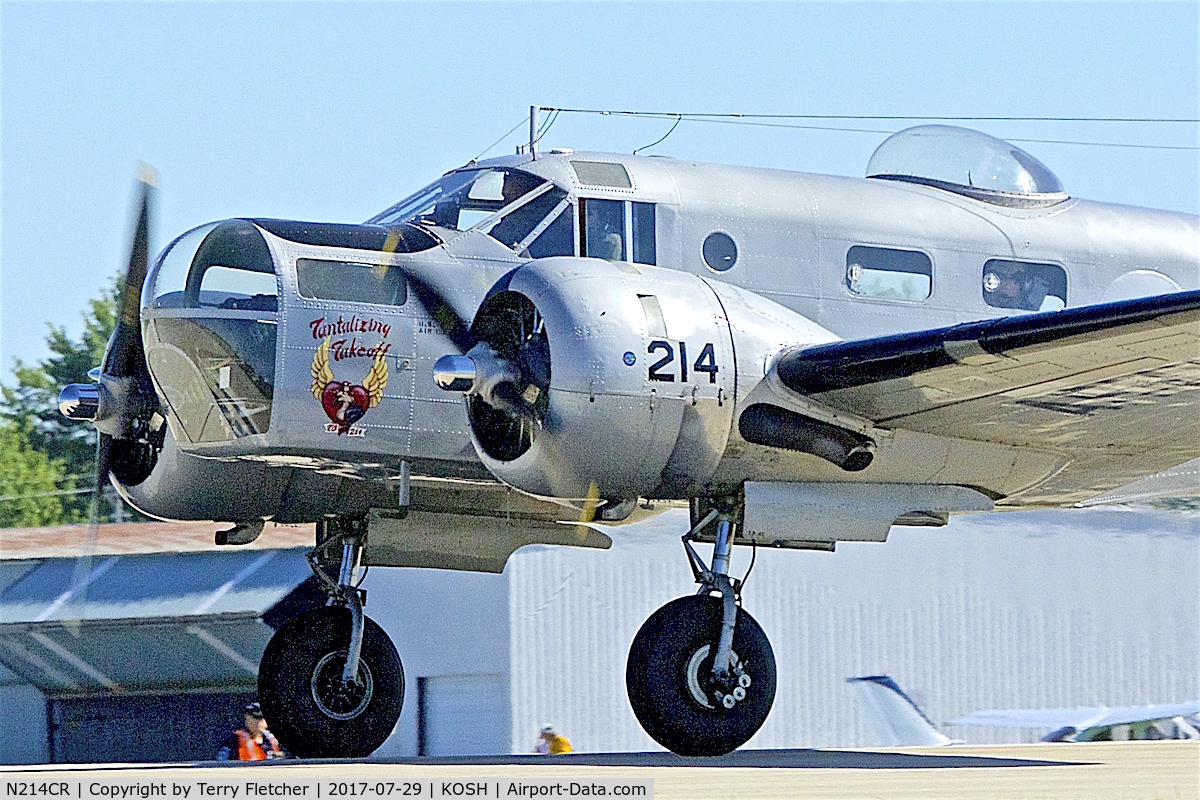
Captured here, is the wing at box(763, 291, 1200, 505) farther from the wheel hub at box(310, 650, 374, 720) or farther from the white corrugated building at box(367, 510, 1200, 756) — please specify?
the white corrugated building at box(367, 510, 1200, 756)

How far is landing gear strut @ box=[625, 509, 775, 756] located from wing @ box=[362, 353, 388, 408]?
219 cm

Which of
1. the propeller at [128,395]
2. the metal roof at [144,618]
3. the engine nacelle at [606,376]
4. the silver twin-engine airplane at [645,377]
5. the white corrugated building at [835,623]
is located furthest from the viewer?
the metal roof at [144,618]

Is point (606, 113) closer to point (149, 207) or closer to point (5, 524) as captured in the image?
point (149, 207)

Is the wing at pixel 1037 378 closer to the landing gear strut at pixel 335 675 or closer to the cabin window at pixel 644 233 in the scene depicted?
the cabin window at pixel 644 233

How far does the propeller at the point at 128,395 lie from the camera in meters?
11.7

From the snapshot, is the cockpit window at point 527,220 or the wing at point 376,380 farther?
the cockpit window at point 527,220

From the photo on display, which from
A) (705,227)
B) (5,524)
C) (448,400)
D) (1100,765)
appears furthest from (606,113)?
(5,524)

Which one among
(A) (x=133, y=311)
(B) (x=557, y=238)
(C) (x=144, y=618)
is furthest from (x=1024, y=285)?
(C) (x=144, y=618)

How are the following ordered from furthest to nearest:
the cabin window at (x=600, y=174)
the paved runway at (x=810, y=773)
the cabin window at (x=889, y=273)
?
the cabin window at (x=889, y=273)
the cabin window at (x=600, y=174)
the paved runway at (x=810, y=773)

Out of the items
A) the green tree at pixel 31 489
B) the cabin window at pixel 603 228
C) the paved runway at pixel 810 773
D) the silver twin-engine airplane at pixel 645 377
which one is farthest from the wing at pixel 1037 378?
the green tree at pixel 31 489

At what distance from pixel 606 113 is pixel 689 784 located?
6.05 metres

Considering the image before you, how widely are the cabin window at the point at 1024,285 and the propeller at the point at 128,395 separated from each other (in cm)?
580

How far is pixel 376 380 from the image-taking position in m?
10.9

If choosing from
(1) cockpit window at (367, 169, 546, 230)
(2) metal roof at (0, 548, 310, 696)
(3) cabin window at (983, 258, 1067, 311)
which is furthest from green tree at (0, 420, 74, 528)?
(3) cabin window at (983, 258, 1067, 311)
